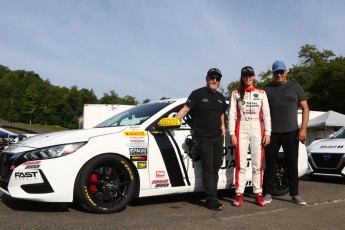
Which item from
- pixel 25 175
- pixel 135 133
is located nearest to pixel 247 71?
pixel 135 133

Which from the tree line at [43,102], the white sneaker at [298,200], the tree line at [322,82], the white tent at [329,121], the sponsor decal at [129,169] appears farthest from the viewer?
the tree line at [43,102]

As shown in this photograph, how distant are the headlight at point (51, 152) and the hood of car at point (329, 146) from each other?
522cm

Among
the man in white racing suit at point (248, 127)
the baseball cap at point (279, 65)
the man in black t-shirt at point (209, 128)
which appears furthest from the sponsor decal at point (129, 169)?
the baseball cap at point (279, 65)

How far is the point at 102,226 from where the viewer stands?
374cm

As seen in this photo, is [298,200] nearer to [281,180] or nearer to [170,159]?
[281,180]

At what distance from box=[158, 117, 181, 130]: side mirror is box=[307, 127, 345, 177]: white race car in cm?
357

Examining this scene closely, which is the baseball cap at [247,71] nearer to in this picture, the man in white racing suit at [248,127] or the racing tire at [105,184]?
the man in white racing suit at [248,127]

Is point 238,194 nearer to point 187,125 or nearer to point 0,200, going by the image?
point 187,125

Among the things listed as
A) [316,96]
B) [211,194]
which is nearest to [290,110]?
[211,194]

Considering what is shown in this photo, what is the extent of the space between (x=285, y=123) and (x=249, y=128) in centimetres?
57

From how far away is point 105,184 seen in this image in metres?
4.27

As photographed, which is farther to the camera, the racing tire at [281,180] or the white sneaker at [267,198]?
the racing tire at [281,180]

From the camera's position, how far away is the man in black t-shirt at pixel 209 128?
4613 millimetres

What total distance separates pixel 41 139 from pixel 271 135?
9.74 ft
